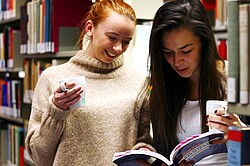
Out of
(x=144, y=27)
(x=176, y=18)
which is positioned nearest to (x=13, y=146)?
(x=144, y=27)

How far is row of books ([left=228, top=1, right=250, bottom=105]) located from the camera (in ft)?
3.75

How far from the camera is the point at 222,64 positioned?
70.6 inches

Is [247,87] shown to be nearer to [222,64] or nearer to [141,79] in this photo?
[222,64]

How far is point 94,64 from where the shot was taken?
1.93m

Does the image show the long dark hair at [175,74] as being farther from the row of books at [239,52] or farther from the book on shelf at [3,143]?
the book on shelf at [3,143]

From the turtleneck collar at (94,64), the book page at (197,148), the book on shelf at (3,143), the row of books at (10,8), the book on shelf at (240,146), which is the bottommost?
the book on shelf at (3,143)

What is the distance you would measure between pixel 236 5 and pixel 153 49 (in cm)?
65

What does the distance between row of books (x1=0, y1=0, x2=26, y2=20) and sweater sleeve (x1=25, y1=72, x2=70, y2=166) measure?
1977mm

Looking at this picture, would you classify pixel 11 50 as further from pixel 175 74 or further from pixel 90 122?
pixel 175 74

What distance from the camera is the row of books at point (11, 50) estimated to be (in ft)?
12.6

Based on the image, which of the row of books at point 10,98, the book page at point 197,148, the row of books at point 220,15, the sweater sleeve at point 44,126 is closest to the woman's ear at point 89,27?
the sweater sleeve at point 44,126

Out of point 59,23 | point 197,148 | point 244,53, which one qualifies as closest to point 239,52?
point 244,53

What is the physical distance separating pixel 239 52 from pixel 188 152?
0.45 metres

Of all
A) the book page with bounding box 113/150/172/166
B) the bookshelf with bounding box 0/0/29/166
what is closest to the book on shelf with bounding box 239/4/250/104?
the book page with bounding box 113/150/172/166
